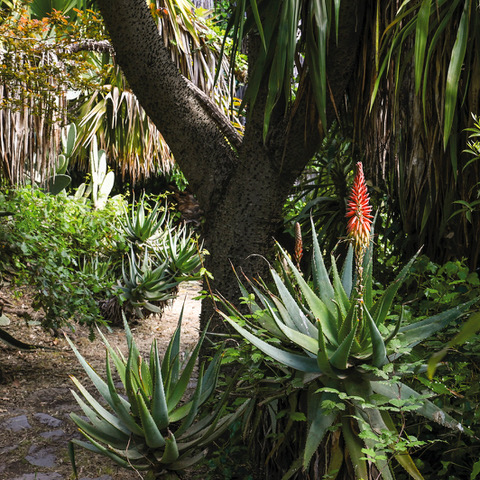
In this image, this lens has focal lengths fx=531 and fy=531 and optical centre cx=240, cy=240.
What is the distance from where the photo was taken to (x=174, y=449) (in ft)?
6.75

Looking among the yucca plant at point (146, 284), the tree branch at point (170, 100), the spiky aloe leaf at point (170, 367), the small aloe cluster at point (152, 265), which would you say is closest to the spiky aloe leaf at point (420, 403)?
the spiky aloe leaf at point (170, 367)

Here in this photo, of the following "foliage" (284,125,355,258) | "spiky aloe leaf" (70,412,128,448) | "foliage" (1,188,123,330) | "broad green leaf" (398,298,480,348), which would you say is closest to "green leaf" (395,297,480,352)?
"broad green leaf" (398,298,480,348)

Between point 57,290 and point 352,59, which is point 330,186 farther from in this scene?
point 57,290

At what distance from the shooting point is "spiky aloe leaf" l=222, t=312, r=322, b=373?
181 centimetres

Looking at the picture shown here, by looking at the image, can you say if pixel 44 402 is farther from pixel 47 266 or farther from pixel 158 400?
pixel 158 400

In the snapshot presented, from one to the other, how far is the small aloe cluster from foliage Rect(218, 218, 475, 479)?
3.72m

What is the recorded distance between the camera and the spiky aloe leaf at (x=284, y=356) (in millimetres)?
1807

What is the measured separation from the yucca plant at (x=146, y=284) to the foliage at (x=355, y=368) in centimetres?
400

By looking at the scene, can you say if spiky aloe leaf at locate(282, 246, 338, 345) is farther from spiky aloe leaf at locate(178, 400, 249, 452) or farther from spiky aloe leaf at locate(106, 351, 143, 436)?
spiky aloe leaf at locate(106, 351, 143, 436)

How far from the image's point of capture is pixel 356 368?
182cm

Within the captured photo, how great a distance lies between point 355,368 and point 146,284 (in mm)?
4249

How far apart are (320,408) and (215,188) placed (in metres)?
1.79

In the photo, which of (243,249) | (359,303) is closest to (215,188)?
(243,249)

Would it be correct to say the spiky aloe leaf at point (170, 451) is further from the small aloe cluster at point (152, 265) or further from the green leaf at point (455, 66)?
the small aloe cluster at point (152, 265)
